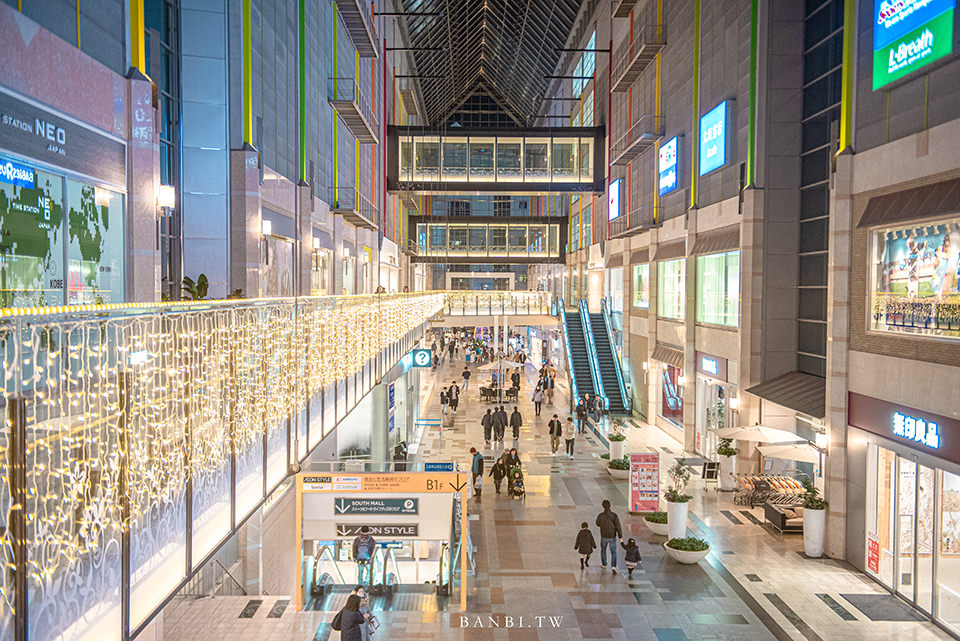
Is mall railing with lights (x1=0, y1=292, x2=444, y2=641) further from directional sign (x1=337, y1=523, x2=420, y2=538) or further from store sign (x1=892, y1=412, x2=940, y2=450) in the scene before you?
store sign (x1=892, y1=412, x2=940, y2=450)

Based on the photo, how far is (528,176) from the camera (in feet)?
140

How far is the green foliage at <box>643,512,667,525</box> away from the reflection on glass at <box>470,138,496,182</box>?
29.7 m

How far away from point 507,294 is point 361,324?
28.7 metres

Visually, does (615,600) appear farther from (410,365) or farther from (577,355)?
(577,355)

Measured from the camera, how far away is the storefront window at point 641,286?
101 ft

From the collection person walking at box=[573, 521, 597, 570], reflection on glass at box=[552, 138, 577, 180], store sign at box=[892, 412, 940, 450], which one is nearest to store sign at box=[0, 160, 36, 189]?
person walking at box=[573, 521, 597, 570]

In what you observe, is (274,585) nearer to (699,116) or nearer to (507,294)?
(699,116)

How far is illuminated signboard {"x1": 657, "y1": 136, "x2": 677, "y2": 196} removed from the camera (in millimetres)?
26328

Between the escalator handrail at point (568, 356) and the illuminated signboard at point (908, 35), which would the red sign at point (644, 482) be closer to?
the illuminated signboard at point (908, 35)

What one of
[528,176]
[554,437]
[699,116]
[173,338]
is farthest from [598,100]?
[173,338]

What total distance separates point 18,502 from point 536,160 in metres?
41.3

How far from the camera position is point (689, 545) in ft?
45.5

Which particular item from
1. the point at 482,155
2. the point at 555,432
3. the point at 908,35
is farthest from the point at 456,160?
the point at 908,35

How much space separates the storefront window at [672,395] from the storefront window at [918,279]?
1288cm
